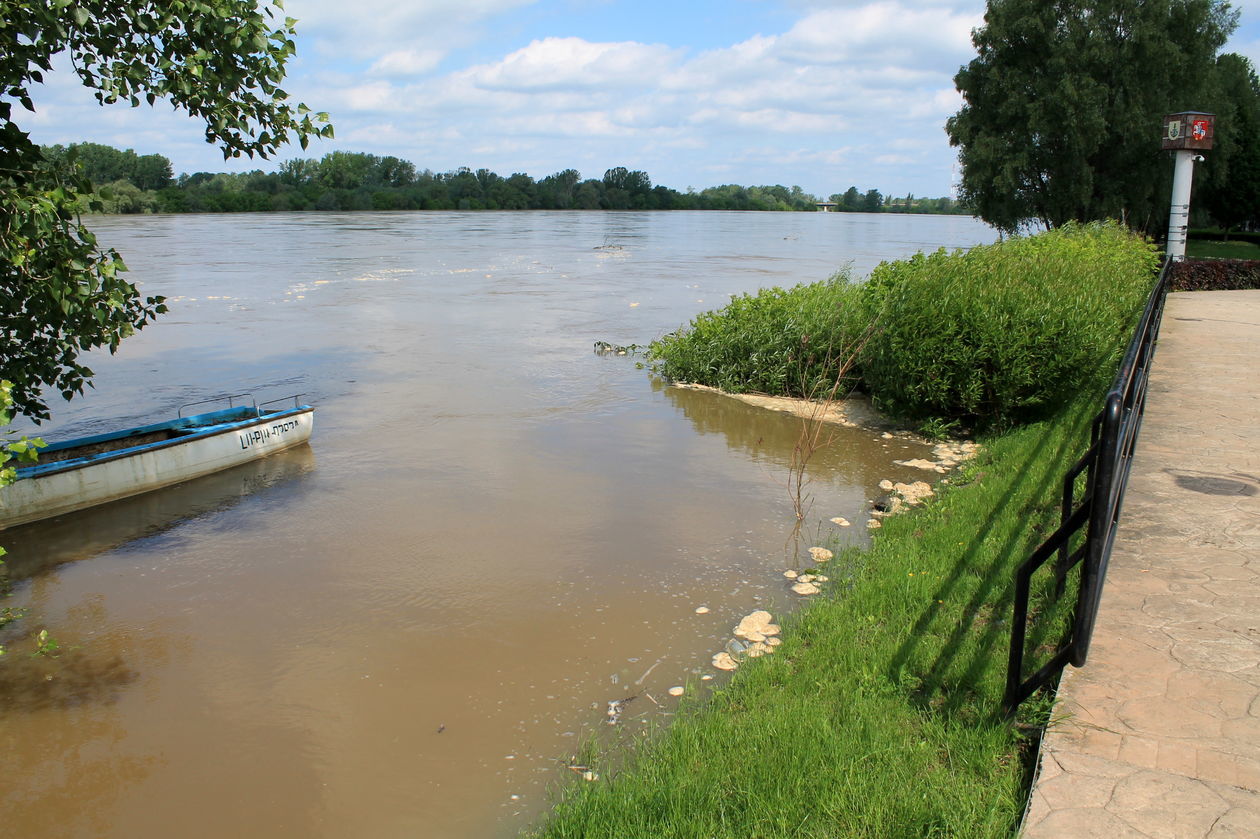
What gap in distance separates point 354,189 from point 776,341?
118974mm

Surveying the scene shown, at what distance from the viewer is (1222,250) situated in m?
39.0

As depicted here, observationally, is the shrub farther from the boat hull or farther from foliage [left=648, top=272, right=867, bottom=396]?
the boat hull

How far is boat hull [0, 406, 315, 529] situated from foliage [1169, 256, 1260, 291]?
19.6 m

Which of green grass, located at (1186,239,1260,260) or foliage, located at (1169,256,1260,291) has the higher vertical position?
green grass, located at (1186,239,1260,260)

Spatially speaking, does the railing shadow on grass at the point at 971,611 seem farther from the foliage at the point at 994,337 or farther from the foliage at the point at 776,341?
the foliage at the point at 776,341

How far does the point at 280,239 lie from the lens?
58781 millimetres

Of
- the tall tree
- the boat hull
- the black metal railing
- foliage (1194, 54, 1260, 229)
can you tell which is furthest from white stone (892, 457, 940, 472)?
foliage (1194, 54, 1260, 229)

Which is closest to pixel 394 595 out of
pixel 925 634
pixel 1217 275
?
pixel 925 634

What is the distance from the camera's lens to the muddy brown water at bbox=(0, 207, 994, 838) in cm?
498

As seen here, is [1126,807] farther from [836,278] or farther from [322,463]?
[836,278]

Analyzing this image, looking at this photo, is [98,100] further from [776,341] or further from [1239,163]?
[1239,163]

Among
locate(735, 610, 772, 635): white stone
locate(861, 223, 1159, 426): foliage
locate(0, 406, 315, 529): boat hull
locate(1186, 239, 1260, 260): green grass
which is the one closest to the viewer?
locate(735, 610, 772, 635): white stone

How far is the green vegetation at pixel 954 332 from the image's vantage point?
32.9 feet

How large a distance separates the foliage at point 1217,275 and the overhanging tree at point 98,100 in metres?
20.5
